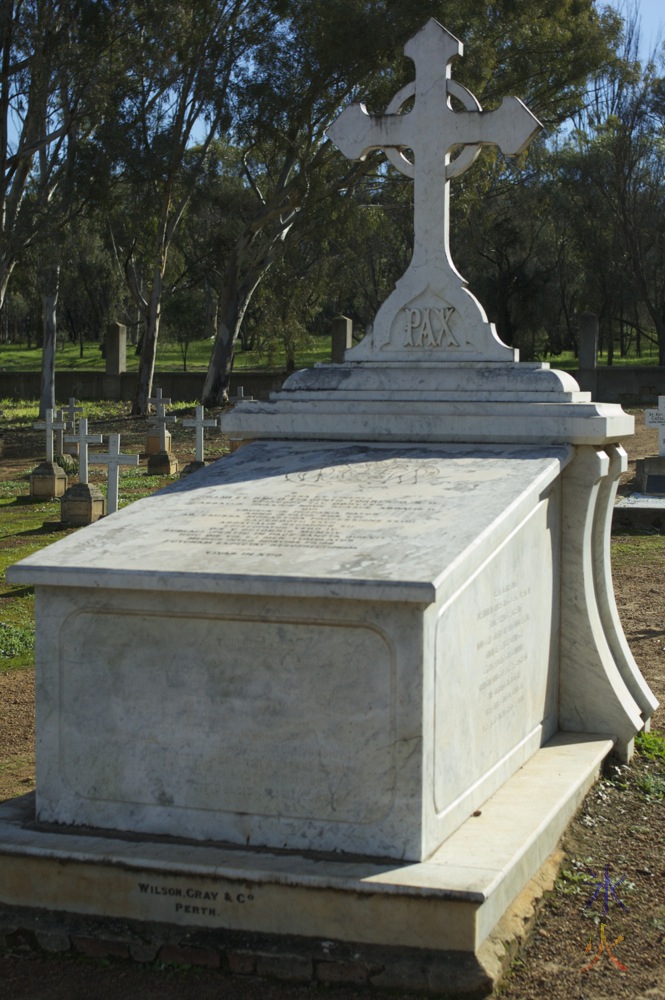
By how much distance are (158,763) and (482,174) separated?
25167 millimetres

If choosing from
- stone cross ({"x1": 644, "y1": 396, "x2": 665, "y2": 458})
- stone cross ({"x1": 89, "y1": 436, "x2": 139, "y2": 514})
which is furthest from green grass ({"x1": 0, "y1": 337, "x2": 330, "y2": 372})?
stone cross ({"x1": 89, "y1": 436, "x2": 139, "y2": 514})

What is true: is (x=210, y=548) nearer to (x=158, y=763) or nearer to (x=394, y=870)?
(x=158, y=763)

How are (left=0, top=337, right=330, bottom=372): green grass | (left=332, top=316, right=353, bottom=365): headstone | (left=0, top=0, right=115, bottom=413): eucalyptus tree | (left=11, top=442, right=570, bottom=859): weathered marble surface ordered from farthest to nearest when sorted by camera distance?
(left=0, top=337, right=330, bottom=372): green grass
(left=332, top=316, right=353, bottom=365): headstone
(left=0, top=0, right=115, bottom=413): eucalyptus tree
(left=11, top=442, right=570, bottom=859): weathered marble surface

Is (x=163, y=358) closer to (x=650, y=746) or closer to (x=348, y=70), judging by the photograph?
(x=348, y=70)

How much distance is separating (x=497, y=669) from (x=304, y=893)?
3.51ft

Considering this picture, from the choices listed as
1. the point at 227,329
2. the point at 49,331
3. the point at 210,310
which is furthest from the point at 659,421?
the point at 210,310

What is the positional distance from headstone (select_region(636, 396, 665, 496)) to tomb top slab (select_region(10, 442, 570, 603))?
29.6ft

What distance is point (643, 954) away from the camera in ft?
11.3

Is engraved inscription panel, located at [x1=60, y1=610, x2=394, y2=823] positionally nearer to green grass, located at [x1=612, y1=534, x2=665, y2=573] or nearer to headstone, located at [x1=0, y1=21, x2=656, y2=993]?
headstone, located at [x1=0, y1=21, x2=656, y2=993]

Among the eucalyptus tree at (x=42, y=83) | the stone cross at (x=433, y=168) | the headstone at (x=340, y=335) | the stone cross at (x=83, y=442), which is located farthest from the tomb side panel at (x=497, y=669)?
the headstone at (x=340, y=335)

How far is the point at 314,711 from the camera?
348 cm

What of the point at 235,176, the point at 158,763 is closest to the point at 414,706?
the point at 158,763

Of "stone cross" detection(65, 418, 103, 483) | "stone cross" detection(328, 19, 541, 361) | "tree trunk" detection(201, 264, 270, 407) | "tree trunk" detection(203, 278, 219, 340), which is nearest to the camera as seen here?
"stone cross" detection(328, 19, 541, 361)

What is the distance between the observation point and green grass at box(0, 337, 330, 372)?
143ft
